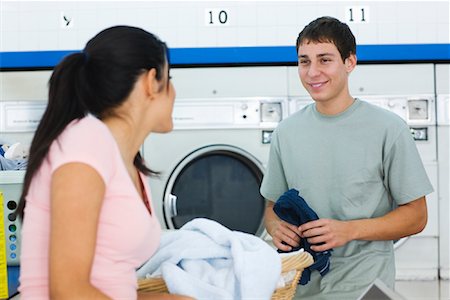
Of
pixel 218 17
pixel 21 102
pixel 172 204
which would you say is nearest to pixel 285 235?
pixel 172 204

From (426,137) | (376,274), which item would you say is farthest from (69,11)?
(376,274)

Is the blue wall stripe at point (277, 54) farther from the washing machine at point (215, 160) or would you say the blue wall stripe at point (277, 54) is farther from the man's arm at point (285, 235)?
the man's arm at point (285, 235)

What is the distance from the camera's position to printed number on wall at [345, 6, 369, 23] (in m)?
3.45

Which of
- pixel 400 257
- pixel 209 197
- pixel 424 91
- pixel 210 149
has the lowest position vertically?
pixel 400 257

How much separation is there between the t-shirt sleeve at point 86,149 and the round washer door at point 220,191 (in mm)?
2333

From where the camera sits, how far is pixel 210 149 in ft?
11.1

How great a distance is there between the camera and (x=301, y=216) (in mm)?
1693

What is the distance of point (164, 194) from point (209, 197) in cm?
22

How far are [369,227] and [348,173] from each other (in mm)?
148

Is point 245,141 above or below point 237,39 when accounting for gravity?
below

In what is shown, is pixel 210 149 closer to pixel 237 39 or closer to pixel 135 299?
pixel 237 39

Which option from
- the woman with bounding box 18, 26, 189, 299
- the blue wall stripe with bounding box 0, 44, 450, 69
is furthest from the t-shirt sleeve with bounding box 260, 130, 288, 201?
the blue wall stripe with bounding box 0, 44, 450, 69

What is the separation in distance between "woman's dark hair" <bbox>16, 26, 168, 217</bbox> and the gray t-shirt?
2.65 feet

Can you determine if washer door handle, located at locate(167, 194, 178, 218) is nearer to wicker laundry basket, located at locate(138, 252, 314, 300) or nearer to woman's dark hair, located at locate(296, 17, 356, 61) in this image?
woman's dark hair, located at locate(296, 17, 356, 61)
